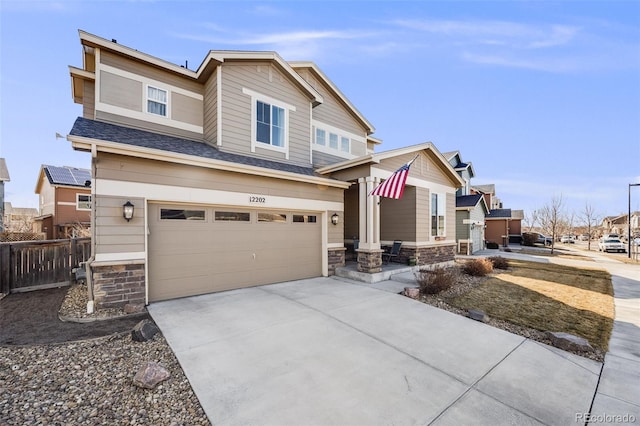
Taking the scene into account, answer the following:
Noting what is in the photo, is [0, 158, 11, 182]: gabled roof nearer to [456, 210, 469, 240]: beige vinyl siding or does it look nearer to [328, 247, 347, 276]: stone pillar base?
[328, 247, 347, 276]: stone pillar base

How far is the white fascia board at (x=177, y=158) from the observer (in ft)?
17.1

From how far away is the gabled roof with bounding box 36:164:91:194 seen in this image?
18658 millimetres

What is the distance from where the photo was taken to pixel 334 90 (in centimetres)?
1192

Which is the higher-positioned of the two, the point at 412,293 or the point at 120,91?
the point at 120,91

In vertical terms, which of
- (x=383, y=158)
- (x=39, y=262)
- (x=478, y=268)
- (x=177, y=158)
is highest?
(x=383, y=158)

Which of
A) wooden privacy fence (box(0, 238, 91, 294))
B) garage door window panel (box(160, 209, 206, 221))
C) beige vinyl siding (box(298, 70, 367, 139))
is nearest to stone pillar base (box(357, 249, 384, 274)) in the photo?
garage door window panel (box(160, 209, 206, 221))

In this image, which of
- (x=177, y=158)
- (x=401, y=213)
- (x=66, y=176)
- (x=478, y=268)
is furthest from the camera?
(x=66, y=176)

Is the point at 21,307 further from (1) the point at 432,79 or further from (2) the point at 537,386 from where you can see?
(1) the point at 432,79

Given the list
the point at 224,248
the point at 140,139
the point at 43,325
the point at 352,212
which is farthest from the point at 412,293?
the point at 140,139

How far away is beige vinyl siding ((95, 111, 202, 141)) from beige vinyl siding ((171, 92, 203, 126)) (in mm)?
411

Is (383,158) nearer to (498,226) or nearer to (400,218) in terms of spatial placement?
(400,218)

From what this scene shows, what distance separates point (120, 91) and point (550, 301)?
43.2 ft

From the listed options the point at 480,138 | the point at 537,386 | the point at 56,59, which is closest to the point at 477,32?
the point at 537,386

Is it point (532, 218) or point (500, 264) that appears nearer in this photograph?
point (500, 264)
